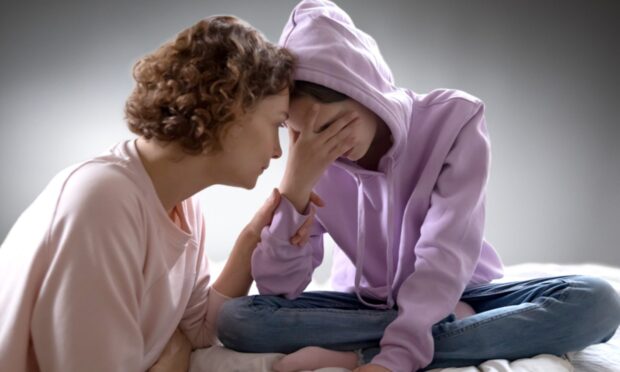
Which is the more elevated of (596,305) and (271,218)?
(271,218)

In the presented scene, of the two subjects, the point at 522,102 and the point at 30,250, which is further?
the point at 522,102

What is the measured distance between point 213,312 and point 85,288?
0.37 m

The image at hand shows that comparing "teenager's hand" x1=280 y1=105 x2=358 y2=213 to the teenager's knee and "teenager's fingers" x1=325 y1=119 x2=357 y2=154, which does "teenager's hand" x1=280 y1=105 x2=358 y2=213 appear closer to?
"teenager's fingers" x1=325 y1=119 x2=357 y2=154

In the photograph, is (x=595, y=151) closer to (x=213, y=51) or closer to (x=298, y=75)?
(x=298, y=75)

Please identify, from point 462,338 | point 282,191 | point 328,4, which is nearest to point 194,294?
point 282,191

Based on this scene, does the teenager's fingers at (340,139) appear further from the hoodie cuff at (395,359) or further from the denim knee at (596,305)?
the denim knee at (596,305)

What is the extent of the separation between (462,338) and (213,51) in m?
0.63

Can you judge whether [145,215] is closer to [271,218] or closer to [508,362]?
[271,218]

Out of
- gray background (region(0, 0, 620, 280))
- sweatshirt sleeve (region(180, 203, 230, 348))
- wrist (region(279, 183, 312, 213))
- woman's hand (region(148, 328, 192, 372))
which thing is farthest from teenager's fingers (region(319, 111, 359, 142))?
gray background (region(0, 0, 620, 280))

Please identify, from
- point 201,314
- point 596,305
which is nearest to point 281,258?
point 201,314

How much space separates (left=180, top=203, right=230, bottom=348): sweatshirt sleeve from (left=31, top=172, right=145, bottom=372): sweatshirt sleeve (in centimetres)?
27

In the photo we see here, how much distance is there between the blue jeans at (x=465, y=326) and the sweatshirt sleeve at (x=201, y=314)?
0.19 ft

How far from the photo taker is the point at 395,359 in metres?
1.10

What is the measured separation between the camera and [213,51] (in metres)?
1.10
